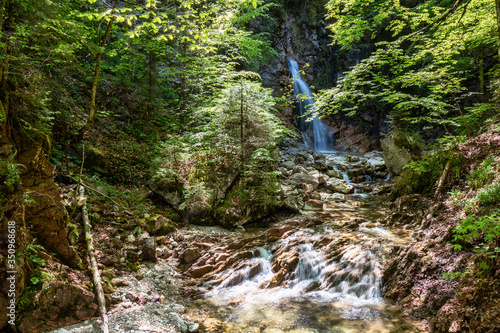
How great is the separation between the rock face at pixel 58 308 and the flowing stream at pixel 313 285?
7.28 feet

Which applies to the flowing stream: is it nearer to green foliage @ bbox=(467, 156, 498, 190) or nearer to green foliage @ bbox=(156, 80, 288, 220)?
green foliage @ bbox=(467, 156, 498, 190)

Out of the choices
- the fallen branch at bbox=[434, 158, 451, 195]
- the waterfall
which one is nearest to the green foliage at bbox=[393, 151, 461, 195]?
the fallen branch at bbox=[434, 158, 451, 195]

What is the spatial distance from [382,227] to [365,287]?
9.64ft

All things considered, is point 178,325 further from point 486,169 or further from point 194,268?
point 486,169

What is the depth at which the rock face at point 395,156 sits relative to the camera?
42.1 feet

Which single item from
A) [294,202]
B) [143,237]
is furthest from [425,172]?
[143,237]

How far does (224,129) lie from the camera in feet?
29.9

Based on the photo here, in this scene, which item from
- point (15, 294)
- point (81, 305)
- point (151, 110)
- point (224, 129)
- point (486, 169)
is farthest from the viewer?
point (151, 110)

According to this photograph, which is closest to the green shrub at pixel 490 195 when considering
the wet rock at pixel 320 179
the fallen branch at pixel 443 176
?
the fallen branch at pixel 443 176

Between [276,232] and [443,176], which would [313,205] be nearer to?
[276,232]

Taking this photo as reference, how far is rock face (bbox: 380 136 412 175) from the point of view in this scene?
42.1 feet

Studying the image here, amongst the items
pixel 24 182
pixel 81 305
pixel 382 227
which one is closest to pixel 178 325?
pixel 81 305

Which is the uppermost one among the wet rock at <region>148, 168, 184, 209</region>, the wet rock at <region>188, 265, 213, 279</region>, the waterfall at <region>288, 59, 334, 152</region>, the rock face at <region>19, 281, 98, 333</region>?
the waterfall at <region>288, 59, 334, 152</region>

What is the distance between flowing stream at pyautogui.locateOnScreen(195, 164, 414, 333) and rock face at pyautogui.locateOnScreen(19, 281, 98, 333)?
2.22 metres
